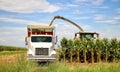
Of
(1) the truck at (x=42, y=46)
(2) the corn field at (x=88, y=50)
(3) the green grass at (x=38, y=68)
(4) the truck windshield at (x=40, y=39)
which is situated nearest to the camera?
(3) the green grass at (x=38, y=68)

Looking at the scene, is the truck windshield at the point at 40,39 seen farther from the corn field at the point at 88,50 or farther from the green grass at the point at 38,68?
the green grass at the point at 38,68

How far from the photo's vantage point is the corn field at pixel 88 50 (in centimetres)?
3459

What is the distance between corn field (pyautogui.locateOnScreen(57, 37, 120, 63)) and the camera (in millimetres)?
34594

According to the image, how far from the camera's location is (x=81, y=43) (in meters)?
34.9

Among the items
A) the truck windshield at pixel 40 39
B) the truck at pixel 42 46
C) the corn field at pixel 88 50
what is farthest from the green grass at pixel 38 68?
the corn field at pixel 88 50

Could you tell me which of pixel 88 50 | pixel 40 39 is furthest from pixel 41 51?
pixel 88 50

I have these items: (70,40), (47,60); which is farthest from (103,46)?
(47,60)

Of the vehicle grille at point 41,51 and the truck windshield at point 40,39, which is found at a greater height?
the truck windshield at point 40,39

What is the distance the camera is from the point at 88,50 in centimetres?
3491

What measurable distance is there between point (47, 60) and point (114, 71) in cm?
1105

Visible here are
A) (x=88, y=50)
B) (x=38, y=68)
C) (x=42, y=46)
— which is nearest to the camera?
(x=38, y=68)

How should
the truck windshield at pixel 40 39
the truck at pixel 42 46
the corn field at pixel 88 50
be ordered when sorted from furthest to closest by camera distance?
the corn field at pixel 88 50 → the truck windshield at pixel 40 39 → the truck at pixel 42 46

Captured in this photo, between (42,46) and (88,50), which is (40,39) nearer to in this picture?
(42,46)

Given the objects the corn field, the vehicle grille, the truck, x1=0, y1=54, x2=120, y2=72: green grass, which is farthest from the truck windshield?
x1=0, y1=54, x2=120, y2=72: green grass
